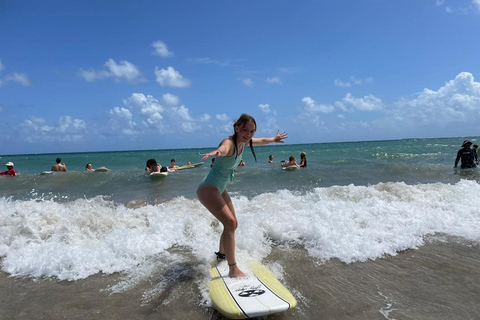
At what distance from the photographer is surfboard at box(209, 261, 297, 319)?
2.81 m

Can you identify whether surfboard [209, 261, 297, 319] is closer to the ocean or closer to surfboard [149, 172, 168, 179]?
the ocean

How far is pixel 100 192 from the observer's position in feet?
39.9

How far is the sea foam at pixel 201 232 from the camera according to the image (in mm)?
4266

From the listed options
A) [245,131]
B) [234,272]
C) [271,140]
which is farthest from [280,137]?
[234,272]

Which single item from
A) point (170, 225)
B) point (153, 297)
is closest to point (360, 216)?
point (170, 225)

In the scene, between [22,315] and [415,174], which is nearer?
[22,315]

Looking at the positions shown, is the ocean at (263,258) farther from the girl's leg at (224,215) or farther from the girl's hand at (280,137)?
the girl's hand at (280,137)

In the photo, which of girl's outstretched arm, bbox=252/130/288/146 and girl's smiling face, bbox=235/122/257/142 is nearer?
girl's smiling face, bbox=235/122/257/142

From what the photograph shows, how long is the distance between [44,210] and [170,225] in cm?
263

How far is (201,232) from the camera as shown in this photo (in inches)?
210

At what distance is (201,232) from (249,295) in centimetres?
238

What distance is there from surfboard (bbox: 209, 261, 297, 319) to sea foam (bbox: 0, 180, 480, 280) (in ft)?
2.28

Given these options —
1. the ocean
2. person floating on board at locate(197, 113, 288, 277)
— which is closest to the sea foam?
→ the ocean

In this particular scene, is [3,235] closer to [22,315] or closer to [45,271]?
[45,271]
